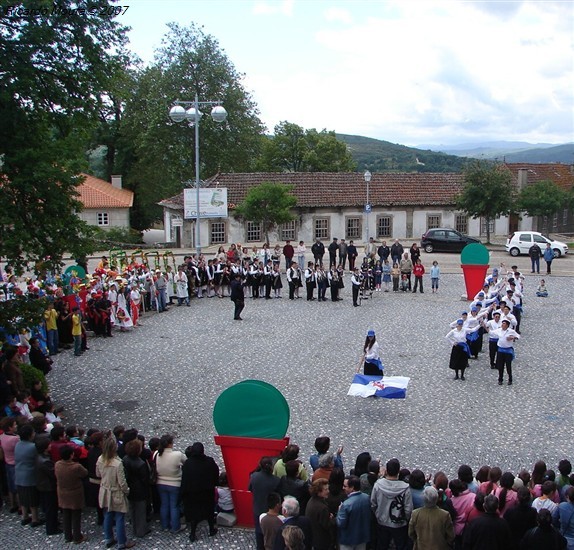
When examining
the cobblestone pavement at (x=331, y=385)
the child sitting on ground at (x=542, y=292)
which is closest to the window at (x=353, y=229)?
the child sitting on ground at (x=542, y=292)

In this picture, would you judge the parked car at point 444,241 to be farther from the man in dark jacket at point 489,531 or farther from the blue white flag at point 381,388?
the man in dark jacket at point 489,531

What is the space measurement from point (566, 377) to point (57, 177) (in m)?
11.8

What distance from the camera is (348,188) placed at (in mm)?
45656

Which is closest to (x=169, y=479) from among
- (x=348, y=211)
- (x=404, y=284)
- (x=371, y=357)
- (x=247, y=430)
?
(x=247, y=430)

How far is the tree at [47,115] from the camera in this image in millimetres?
12312

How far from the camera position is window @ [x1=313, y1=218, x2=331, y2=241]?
4467cm

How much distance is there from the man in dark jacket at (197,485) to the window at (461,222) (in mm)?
39693

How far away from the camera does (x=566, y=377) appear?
1595 cm

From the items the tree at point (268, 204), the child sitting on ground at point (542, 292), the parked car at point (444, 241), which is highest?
the tree at point (268, 204)

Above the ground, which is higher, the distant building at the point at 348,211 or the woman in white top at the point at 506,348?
the distant building at the point at 348,211

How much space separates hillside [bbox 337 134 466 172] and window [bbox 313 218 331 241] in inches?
3722

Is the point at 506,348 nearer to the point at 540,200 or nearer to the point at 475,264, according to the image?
the point at 475,264

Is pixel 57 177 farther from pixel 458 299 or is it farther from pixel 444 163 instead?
pixel 444 163

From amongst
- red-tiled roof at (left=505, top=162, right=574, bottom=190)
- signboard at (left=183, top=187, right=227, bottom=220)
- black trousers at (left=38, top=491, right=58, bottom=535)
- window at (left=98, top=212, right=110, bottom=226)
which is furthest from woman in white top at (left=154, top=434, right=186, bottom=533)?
red-tiled roof at (left=505, top=162, right=574, bottom=190)
